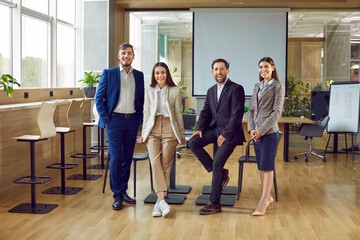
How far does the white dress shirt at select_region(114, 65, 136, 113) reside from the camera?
4.92 m

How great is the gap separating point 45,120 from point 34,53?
2.47 m

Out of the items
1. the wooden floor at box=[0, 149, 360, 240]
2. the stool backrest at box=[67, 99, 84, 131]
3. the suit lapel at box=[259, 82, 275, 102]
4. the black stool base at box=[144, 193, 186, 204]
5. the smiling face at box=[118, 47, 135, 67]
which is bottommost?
the wooden floor at box=[0, 149, 360, 240]

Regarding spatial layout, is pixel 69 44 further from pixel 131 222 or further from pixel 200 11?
pixel 131 222

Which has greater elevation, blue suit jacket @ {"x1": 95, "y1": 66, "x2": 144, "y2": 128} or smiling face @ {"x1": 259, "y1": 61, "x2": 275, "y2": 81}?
smiling face @ {"x1": 259, "y1": 61, "x2": 275, "y2": 81}

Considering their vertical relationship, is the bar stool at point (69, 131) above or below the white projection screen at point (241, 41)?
below

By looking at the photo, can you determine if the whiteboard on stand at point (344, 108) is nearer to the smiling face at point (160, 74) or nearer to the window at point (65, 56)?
the window at point (65, 56)

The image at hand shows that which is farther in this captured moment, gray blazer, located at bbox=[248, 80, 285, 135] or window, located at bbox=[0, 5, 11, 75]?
window, located at bbox=[0, 5, 11, 75]

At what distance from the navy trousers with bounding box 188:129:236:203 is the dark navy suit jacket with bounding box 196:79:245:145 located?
0.31 ft

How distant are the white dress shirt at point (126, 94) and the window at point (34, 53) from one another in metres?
2.69

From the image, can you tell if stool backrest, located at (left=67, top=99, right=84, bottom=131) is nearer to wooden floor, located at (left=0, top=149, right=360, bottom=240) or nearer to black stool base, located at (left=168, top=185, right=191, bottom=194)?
wooden floor, located at (left=0, top=149, right=360, bottom=240)

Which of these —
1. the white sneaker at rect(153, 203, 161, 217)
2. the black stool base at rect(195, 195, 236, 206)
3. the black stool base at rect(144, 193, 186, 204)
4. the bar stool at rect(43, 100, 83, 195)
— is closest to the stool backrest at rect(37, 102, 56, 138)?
the bar stool at rect(43, 100, 83, 195)

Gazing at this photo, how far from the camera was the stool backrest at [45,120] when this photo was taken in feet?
17.2

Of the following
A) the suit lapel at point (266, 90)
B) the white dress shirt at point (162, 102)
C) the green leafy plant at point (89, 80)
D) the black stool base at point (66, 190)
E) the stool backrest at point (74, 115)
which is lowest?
the black stool base at point (66, 190)

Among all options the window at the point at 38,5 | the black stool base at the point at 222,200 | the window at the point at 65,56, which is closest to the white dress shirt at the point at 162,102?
the black stool base at the point at 222,200
